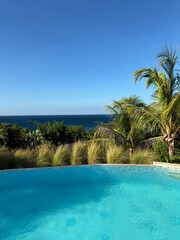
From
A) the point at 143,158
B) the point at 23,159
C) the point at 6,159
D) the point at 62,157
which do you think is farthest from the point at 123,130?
the point at 6,159

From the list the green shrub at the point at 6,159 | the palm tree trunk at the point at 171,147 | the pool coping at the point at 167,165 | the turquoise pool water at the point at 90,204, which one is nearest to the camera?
the turquoise pool water at the point at 90,204

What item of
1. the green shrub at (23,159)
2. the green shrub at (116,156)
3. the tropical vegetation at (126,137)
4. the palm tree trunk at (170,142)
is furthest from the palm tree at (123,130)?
the green shrub at (23,159)

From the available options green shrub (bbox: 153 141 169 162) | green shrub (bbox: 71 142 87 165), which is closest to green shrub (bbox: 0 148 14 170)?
green shrub (bbox: 71 142 87 165)

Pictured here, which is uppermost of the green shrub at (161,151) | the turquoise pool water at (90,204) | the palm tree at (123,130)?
the palm tree at (123,130)

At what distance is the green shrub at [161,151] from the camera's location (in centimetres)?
782

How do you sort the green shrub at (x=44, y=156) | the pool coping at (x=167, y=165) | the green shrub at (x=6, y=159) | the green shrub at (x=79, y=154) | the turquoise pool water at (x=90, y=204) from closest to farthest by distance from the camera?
the turquoise pool water at (x=90, y=204) → the pool coping at (x=167, y=165) → the green shrub at (x=6, y=159) → the green shrub at (x=44, y=156) → the green shrub at (x=79, y=154)

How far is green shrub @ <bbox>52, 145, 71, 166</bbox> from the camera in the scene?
7.75 meters

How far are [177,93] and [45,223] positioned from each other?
563 cm

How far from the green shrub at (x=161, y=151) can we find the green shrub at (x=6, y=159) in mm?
4835

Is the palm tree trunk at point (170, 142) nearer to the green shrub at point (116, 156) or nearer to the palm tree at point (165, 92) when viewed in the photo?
the palm tree at point (165, 92)

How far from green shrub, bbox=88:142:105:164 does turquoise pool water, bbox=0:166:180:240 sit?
0.55 m

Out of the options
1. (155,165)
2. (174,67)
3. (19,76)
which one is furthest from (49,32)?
(155,165)

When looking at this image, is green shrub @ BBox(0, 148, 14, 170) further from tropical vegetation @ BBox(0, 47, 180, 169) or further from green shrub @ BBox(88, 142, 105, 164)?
green shrub @ BBox(88, 142, 105, 164)

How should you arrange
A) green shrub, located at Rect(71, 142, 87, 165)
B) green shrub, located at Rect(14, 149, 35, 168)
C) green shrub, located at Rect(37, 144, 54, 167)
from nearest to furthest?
green shrub, located at Rect(14, 149, 35, 168), green shrub, located at Rect(37, 144, 54, 167), green shrub, located at Rect(71, 142, 87, 165)
